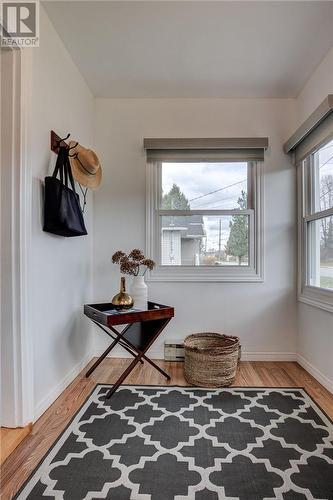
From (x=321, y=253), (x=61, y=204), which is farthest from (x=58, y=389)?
(x=321, y=253)

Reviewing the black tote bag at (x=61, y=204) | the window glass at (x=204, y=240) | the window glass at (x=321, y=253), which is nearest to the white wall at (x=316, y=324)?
the window glass at (x=321, y=253)

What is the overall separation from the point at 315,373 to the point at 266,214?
4.72 ft

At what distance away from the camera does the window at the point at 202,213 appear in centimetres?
301

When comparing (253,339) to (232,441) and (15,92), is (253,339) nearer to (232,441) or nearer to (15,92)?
(232,441)

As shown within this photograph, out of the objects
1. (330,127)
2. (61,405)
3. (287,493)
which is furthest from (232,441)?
(330,127)

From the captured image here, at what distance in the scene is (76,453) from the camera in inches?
60.1

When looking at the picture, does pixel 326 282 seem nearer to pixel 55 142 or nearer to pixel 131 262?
pixel 131 262

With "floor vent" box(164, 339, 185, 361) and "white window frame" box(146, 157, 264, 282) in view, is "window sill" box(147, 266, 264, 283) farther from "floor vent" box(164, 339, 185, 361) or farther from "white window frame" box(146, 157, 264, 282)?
"floor vent" box(164, 339, 185, 361)

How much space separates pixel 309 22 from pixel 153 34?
1.02 m

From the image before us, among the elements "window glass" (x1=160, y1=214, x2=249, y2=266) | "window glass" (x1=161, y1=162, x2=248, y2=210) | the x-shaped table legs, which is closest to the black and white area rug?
the x-shaped table legs

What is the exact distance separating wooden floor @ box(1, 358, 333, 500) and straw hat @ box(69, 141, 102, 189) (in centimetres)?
155

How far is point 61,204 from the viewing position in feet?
6.31

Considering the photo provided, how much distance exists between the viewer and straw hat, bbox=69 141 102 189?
2.28m
